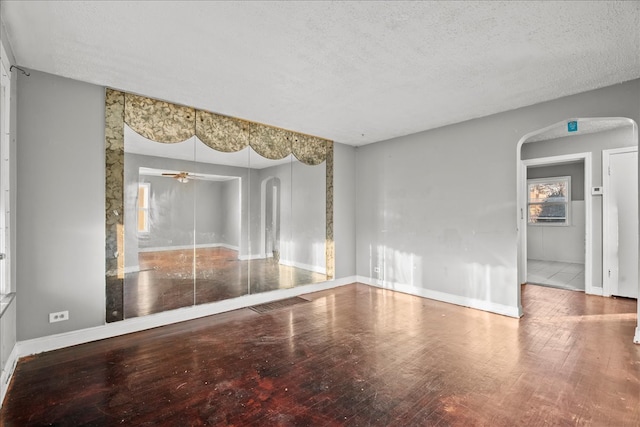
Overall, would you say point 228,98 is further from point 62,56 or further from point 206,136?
point 62,56

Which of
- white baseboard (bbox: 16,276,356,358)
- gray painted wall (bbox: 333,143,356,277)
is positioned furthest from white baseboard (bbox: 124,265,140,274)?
gray painted wall (bbox: 333,143,356,277)

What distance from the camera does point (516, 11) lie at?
204 centimetres

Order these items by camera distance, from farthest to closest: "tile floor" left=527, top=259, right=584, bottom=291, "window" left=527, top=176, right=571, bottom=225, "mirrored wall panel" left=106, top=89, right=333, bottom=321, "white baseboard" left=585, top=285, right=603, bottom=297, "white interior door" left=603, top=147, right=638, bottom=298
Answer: "window" left=527, top=176, right=571, bottom=225 → "tile floor" left=527, top=259, right=584, bottom=291 → "white baseboard" left=585, top=285, right=603, bottom=297 → "white interior door" left=603, top=147, right=638, bottom=298 → "mirrored wall panel" left=106, top=89, right=333, bottom=321

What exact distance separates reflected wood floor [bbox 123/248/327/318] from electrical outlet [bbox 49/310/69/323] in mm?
504

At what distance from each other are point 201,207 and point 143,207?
26.7 inches

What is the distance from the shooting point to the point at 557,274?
20.7 ft

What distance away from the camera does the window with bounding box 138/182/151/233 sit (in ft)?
11.3

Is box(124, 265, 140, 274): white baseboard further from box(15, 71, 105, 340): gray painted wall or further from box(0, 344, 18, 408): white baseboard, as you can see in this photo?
box(0, 344, 18, 408): white baseboard

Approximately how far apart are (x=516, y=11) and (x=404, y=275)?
390 centimetres

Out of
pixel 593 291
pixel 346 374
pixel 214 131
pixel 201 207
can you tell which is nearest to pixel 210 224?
pixel 201 207

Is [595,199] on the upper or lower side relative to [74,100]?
lower

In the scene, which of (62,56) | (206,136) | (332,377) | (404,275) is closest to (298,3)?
(62,56)

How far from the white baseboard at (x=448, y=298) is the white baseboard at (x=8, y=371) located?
466 centimetres

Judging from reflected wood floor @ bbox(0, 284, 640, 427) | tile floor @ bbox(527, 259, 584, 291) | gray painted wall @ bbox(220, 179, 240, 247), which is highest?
gray painted wall @ bbox(220, 179, 240, 247)
